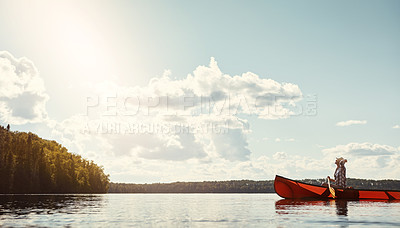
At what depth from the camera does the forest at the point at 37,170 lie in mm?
104250

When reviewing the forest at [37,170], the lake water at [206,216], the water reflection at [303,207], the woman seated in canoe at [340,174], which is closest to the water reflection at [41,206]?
the lake water at [206,216]

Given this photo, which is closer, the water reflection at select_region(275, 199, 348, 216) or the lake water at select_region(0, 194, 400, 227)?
the lake water at select_region(0, 194, 400, 227)

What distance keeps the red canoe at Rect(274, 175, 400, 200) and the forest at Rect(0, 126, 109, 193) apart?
83.3 meters

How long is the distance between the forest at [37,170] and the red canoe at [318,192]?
3280 inches

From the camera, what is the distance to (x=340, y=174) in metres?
41.8

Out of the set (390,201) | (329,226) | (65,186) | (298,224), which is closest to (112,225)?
(298,224)

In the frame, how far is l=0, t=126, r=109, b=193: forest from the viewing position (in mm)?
104250

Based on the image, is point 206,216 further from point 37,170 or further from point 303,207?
point 37,170

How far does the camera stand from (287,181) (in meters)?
46.3

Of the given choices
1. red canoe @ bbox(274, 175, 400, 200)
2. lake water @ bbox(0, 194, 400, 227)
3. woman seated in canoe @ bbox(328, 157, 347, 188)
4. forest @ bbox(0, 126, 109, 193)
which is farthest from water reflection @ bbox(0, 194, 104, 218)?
forest @ bbox(0, 126, 109, 193)

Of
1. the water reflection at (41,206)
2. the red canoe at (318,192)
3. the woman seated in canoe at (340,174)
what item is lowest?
the water reflection at (41,206)

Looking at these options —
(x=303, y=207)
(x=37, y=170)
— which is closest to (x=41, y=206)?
(x=303, y=207)

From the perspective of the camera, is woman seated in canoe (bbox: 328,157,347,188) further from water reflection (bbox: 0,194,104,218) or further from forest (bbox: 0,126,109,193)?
forest (bbox: 0,126,109,193)

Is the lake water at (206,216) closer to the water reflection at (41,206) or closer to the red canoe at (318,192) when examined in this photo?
the water reflection at (41,206)
